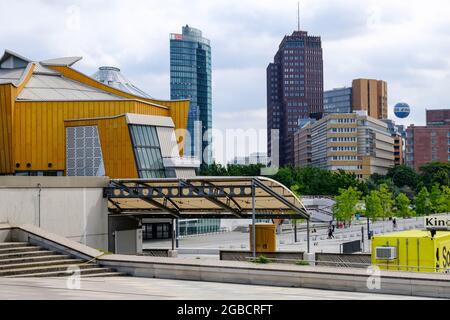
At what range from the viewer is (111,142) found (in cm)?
6975

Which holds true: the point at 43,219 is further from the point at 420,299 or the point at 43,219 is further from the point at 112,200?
the point at 420,299

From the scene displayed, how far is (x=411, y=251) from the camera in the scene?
27703mm

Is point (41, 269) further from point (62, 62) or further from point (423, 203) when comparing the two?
point (423, 203)

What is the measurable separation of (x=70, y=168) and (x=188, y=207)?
32.4 metres

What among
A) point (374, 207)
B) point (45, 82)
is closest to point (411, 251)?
point (45, 82)

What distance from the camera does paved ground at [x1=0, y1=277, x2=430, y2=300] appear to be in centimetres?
1936

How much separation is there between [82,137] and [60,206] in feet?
124

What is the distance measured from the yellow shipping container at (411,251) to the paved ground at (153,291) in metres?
7.41

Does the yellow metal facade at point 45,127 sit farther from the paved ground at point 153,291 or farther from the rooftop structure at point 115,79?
the paved ground at point 153,291

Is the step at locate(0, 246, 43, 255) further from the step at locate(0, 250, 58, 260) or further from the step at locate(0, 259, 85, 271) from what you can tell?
the step at locate(0, 259, 85, 271)

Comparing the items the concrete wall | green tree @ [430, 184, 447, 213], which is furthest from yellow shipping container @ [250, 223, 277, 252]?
green tree @ [430, 184, 447, 213]

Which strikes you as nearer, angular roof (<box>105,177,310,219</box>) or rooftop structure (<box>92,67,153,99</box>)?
angular roof (<box>105,177,310,219</box>)

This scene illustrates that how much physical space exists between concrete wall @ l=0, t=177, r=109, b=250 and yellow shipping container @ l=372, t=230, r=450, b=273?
51.1 feet
